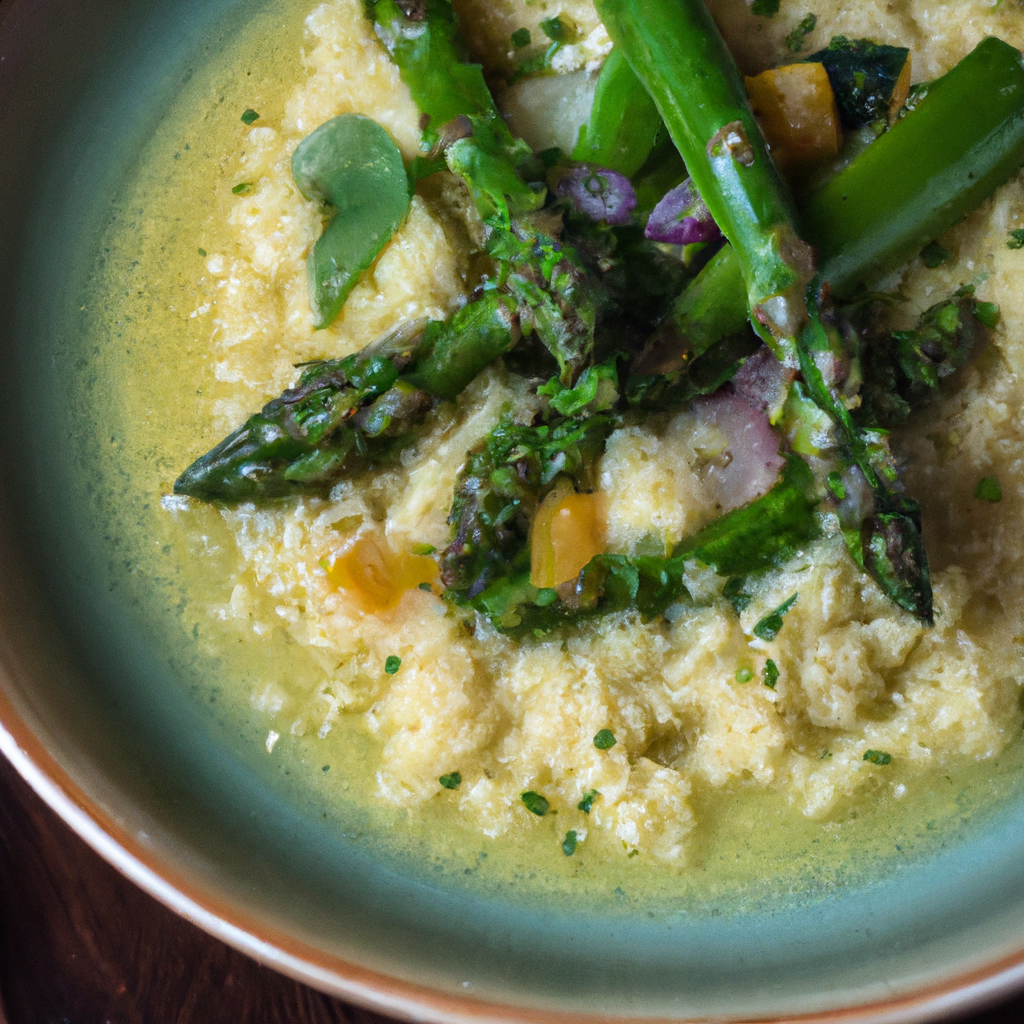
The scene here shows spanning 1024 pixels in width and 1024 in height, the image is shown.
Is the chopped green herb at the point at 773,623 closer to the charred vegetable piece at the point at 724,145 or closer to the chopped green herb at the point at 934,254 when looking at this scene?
the charred vegetable piece at the point at 724,145

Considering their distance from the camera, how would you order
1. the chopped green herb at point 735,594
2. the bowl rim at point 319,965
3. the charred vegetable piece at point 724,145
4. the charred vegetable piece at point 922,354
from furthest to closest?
the chopped green herb at point 735,594 → the charred vegetable piece at point 922,354 → the charred vegetable piece at point 724,145 → the bowl rim at point 319,965

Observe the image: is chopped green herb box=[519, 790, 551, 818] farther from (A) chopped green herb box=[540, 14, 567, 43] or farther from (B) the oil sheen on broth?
(A) chopped green herb box=[540, 14, 567, 43]

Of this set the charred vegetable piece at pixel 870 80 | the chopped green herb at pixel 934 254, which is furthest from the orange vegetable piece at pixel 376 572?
the charred vegetable piece at pixel 870 80

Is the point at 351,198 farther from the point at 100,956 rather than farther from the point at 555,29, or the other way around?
the point at 100,956

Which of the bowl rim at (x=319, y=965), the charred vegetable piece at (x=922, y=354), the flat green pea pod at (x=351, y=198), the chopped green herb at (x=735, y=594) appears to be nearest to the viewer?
the bowl rim at (x=319, y=965)

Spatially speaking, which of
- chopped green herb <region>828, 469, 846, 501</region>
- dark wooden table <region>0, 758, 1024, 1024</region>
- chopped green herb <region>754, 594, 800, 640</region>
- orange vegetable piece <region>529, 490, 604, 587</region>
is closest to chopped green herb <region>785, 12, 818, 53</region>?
chopped green herb <region>828, 469, 846, 501</region>

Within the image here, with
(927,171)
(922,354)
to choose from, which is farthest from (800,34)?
(922,354)

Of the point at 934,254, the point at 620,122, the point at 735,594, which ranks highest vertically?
the point at 620,122
